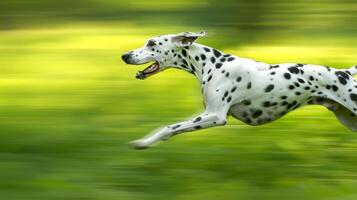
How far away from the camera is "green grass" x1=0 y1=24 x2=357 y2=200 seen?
7.51 meters

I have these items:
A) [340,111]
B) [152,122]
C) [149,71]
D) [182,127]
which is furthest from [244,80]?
[152,122]

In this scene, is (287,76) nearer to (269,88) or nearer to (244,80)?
(269,88)

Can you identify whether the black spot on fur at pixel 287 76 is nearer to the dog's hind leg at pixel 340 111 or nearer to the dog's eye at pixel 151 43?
the dog's hind leg at pixel 340 111

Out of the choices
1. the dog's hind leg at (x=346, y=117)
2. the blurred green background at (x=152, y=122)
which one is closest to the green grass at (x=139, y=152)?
the blurred green background at (x=152, y=122)

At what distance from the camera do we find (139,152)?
8.31 meters

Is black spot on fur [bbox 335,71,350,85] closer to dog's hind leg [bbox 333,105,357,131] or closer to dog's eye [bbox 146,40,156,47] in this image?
dog's hind leg [bbox 333,105,357,131]

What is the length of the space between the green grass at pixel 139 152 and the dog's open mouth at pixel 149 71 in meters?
0.88

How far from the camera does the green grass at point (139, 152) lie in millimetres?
7512

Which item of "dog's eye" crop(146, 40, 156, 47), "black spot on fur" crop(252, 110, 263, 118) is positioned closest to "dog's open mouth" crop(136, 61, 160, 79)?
"dog's eye" crop(146, 40, 156, 47)

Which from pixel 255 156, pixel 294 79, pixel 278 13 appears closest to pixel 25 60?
pixel 278 13

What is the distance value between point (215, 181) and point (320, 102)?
100 cm

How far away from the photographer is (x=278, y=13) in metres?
14.0

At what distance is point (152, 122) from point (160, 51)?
210cm

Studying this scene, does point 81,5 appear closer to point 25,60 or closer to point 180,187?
point 25,60
